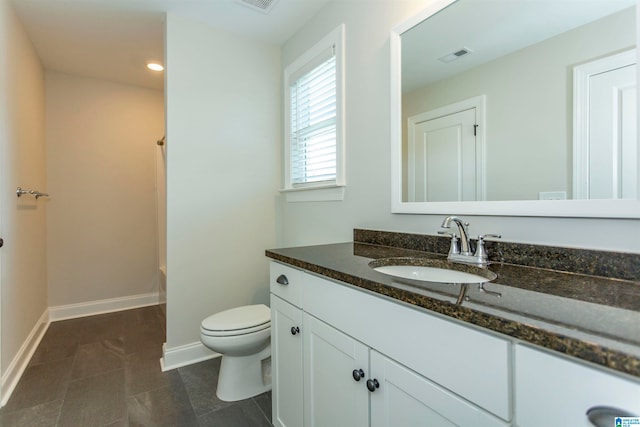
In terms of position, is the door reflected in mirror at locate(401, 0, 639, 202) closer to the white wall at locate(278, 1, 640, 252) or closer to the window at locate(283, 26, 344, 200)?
the white wall at locate(278, 1, 640, 252)

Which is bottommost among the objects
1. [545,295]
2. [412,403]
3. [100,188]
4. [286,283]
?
[412,403]

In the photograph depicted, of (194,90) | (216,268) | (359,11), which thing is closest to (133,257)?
(216,268)

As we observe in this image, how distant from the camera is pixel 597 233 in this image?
2.98ft

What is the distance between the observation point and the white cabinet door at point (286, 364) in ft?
4.08

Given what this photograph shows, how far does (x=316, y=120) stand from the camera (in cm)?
215

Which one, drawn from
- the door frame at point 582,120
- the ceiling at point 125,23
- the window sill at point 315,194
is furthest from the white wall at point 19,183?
the door frame at point 582,120

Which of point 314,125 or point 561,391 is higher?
point 314,125

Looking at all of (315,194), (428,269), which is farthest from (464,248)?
(315,194)

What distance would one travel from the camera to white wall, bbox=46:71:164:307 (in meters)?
2.97

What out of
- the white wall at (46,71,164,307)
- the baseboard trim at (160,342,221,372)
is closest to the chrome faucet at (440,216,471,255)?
the baseboard trim at (160,342,221,372)

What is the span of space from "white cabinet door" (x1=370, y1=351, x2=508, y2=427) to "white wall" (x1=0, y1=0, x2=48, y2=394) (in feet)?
7.09

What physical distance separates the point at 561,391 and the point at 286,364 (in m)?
1.06

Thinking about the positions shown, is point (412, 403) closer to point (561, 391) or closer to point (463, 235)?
point (561, 391)

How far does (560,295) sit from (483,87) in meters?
0.87
